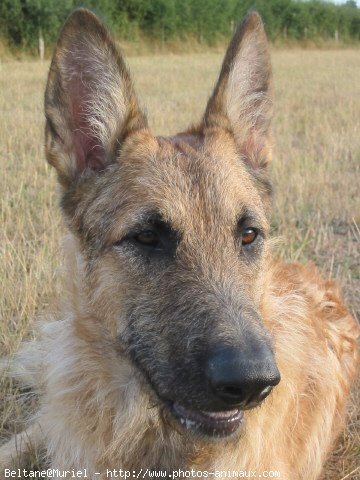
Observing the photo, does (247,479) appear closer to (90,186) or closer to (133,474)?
(133,474)

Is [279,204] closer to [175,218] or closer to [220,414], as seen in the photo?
[175,218]

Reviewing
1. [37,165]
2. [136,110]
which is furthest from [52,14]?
[136,110]

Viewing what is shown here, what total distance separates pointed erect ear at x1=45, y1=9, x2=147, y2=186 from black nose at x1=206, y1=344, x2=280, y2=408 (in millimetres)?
1462

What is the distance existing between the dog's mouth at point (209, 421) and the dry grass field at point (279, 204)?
127 cm

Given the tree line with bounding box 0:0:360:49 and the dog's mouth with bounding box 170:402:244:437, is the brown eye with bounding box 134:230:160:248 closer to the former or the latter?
the dog's mouth with bounding box 170:402:244:437

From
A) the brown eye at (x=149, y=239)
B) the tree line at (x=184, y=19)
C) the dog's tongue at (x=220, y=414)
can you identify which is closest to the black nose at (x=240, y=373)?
the dog's tongue at (x=220, y=414)

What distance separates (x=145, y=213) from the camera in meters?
2.93

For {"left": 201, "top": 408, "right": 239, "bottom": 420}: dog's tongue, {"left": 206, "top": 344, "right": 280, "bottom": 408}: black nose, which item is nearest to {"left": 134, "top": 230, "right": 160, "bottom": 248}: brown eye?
{"left": 206, "top": 344, "right": 280, "bottom": 408}: black nose

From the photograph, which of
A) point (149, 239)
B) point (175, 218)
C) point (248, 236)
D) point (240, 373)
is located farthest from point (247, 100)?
point (240, 373)

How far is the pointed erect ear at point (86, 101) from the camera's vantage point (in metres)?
3.03

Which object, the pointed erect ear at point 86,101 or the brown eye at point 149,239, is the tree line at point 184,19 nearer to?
the pointed erect ear at point 86,101

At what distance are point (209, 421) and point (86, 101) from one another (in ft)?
6.15

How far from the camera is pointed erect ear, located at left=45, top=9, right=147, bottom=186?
119 inches

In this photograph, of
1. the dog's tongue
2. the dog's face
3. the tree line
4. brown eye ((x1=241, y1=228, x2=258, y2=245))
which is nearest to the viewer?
the dog's face
